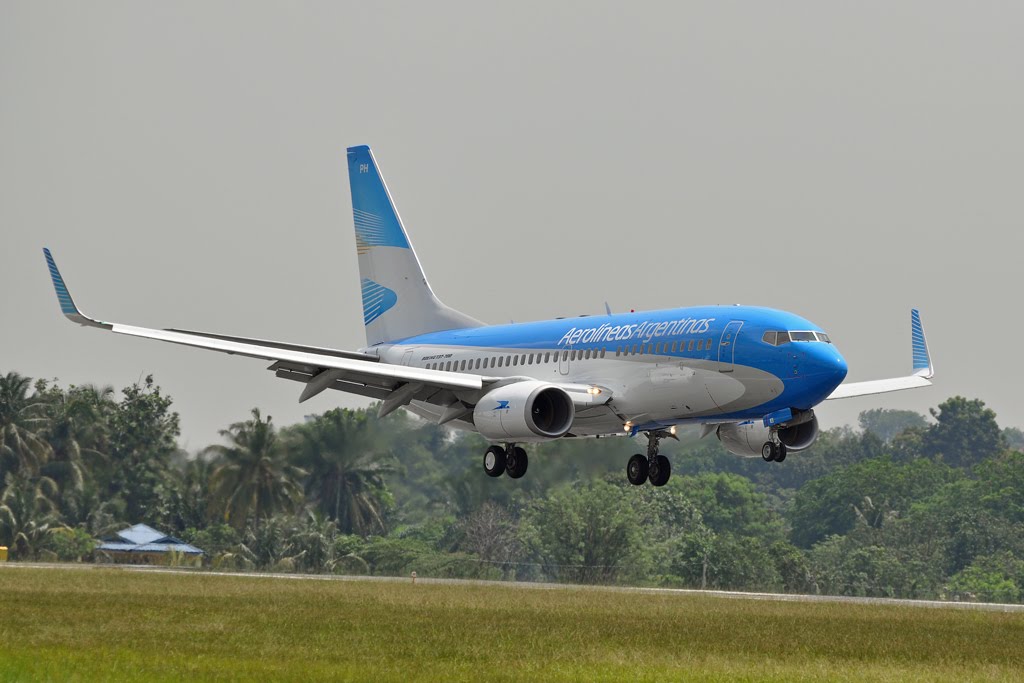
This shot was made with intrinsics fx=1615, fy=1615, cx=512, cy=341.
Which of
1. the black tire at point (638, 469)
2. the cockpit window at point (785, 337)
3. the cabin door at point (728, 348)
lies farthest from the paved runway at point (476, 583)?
the cockpit window at point (785, 337)

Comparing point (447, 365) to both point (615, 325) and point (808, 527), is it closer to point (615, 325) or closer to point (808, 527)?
point (615, 325)

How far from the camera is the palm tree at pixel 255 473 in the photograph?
327 ft

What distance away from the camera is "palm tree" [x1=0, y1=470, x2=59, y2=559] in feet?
363

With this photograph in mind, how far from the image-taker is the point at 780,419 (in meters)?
46.4

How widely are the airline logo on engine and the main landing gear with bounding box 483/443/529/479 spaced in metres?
3.70

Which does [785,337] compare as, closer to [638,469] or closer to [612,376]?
[612,376]

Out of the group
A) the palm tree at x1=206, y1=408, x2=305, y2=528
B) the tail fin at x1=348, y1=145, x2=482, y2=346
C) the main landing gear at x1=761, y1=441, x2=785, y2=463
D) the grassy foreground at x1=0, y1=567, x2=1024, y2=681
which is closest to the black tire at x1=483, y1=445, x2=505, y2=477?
the grassy foreground at x1=0, y1=567, x2=1024, y2=681

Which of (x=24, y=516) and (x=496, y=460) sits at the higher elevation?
(x=496, y=460)

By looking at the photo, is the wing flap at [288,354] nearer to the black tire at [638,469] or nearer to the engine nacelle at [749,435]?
the black tire at [638,469]

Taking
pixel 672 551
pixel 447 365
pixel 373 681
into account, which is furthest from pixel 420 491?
pixel 373 681

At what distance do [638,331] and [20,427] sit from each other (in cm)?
8227

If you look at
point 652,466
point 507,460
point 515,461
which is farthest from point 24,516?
point 652,466

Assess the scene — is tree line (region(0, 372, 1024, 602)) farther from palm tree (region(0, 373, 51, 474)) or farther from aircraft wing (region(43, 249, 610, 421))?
aircraft wing (region(43, 249, 610, 421))

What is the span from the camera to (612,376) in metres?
48.8
